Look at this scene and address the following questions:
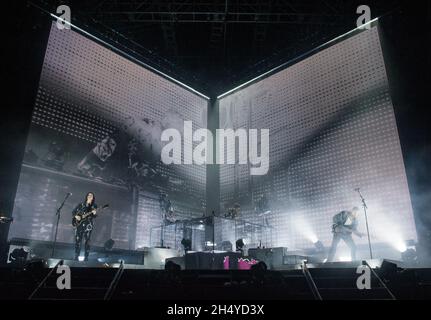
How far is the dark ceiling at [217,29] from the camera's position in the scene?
35.8ft

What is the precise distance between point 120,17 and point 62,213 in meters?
6.46

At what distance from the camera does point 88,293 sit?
489 centimetres

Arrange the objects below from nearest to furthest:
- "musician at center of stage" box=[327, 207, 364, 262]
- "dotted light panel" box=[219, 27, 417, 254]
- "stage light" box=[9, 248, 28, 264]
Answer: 1. "stage light" box=[9, 248, 28, 264]
2. "musician at center of stage" box=[327, 207, 364, 262]
3. "dotted light panel" box=[219, 27, 417, 254]

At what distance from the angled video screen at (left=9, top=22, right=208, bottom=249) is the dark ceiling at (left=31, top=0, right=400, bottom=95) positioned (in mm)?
845

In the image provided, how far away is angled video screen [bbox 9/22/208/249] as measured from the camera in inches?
390

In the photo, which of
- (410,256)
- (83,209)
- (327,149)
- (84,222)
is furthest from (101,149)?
(410,256)

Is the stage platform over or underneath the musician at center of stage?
underneath

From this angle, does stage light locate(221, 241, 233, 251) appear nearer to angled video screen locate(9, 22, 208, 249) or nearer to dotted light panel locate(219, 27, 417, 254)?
dotted light panel locate(219, 27, 417, 254)

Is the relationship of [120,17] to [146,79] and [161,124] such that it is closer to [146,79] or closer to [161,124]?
[146,79]

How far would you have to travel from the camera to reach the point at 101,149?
11555mm

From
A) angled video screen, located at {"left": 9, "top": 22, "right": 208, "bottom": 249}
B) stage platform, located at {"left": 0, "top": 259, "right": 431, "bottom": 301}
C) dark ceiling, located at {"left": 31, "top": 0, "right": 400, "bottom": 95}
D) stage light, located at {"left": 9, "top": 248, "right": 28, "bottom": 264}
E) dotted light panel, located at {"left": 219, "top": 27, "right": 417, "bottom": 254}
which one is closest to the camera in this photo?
stage platform, located at {"left": 0, "top": 259, "right": 431, "bottom": 301}

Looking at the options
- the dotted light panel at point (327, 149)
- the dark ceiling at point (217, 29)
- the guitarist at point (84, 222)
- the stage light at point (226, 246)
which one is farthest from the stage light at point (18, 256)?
the dotted light panel at point (327, 149)

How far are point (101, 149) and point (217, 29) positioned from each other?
18.8ft

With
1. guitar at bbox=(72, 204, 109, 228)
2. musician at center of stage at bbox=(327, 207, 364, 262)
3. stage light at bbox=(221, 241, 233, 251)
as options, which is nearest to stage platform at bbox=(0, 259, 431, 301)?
guitar at bbox=(72, 204, 109, 228)
